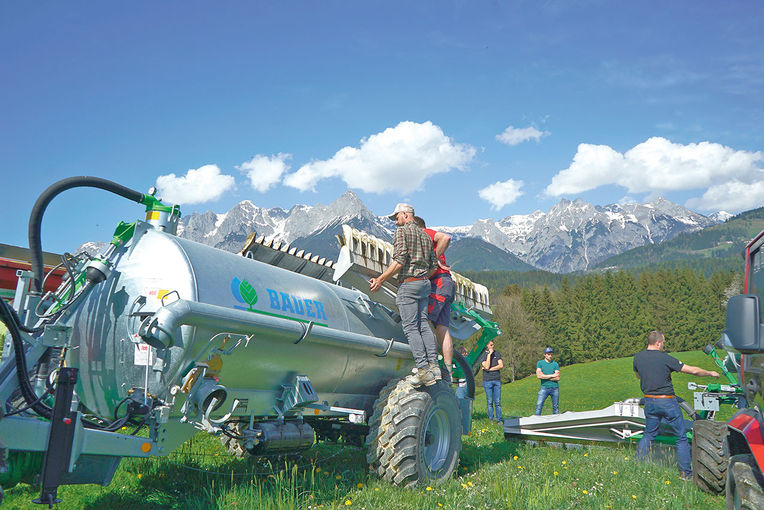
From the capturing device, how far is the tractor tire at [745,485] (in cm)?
357

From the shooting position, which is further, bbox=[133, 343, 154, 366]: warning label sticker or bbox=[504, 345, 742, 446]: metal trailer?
bbox=[504, 345, 742, 446]: metal trailer

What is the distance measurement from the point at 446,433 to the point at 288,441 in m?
2.12

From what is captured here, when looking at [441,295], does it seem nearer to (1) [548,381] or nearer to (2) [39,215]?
(2) [39,215]

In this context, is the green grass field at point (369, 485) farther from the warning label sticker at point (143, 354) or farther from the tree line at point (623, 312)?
the tree line at point (623, 312)

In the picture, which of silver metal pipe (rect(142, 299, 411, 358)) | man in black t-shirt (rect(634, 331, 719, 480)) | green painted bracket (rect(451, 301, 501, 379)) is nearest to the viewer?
silver metal pipe (rect(142, 299, 411, 358))

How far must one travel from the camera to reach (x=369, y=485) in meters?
5.73

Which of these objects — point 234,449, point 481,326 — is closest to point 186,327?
point 234,449

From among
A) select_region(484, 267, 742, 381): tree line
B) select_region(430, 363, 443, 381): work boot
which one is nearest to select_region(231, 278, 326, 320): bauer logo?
select_region(430, 363, 443, 381): work boot

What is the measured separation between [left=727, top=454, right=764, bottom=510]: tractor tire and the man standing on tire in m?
2.81

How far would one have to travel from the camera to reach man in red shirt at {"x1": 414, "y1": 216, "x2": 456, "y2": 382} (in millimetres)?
7004

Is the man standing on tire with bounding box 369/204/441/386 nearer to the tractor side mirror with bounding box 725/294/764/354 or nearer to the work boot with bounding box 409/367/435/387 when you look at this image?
the work boot with bounding box 409/367/435/387

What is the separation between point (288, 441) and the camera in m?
5.40

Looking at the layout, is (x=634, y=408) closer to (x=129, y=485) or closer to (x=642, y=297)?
(x=129, y=485)

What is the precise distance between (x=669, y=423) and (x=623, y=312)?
261 ft
